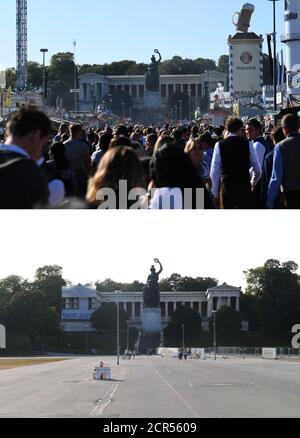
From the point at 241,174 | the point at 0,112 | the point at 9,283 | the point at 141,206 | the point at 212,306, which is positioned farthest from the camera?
the point at 0,112

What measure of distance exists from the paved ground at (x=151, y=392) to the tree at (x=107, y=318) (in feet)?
0.67

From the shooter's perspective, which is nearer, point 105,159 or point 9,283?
point 9,283

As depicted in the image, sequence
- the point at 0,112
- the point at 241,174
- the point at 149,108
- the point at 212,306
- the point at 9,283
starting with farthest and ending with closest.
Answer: the point at 149,108, the point at 0,112, the point at 241,174, the point at 212,306, the point at 9,283

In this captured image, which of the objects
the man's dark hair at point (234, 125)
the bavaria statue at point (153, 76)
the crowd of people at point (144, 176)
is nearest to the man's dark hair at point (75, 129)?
the crowd of people at point (144, 176)

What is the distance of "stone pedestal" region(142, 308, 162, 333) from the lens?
6.29 meters

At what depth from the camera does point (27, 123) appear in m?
5.51

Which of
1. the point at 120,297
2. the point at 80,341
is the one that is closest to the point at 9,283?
the point at 120,297

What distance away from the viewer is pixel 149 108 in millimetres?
195000

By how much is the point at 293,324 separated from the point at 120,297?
96 centimetres

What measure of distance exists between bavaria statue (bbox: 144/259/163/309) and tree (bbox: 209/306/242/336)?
472 millimetres

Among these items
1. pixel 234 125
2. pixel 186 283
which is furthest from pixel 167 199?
pixel 234 125

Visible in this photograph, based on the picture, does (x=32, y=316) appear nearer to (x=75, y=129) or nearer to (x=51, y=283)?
(x=51, y=283)

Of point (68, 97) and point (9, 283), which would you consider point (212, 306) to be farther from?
point (68, 97)

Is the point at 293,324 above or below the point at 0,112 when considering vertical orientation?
below
